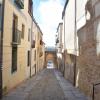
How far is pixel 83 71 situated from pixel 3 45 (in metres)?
4.84

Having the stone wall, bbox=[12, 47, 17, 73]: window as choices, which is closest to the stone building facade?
the stone wall

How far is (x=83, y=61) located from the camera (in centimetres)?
1591

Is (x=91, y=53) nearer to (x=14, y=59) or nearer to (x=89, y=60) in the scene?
(x=89, y=60)

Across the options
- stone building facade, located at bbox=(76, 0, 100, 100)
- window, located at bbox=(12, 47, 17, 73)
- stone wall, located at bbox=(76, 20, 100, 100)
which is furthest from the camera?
window, located at bbox=(12, 47, 17, 73)

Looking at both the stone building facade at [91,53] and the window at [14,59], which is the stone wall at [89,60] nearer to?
the stone building facade at [91,53]

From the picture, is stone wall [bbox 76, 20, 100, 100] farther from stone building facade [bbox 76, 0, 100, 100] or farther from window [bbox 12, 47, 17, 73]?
window [bbox 12, 47, 17, 73]

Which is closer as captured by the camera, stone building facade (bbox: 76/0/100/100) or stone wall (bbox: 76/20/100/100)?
stone building facade (bbox: 76/0/100/100)

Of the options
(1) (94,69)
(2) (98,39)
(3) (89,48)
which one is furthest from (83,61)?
(2) (98,39)

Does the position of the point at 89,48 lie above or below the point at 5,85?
above

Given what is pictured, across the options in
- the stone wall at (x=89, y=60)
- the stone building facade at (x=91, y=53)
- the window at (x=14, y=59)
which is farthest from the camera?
the window at (x=14, y=59)

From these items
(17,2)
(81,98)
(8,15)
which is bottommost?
(81,98)

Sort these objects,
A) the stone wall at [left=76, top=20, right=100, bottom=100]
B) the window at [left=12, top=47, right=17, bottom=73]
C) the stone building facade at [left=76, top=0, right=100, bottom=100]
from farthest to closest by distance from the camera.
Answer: the window at [left=12, top=47, right=17, bottom=73] < the stone wall at [left=76, top=20, right=100, bottom=100] < the stone building facade at [left=76, top=0, right=100, bottom=100]

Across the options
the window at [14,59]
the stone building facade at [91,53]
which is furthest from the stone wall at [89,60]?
the window at [14,59]

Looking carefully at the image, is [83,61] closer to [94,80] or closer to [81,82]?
[81,82]
